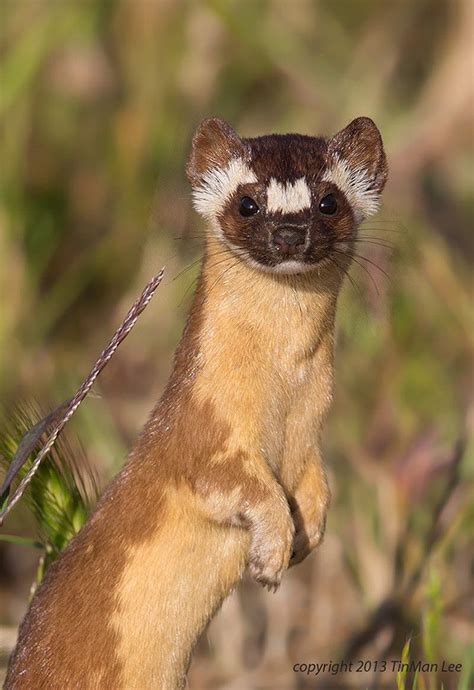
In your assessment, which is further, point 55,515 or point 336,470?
point 336,470

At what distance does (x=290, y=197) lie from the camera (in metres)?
2.42

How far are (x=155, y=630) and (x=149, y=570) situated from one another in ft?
0.39

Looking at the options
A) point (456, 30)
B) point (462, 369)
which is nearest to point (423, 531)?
point (462, 369)

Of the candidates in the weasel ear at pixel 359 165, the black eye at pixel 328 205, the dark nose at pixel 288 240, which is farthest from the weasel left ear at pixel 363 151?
the dark nose at pixel 288 240

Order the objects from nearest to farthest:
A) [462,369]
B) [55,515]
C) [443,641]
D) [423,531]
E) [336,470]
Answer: [55,515], [443,641], [423,531], [336,470], [462,369]

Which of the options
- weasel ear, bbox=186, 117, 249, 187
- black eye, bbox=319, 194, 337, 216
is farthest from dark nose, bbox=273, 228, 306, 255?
weasel ear, bbox=186, 117, 249, 187

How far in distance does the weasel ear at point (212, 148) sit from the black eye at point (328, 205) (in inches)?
7.3

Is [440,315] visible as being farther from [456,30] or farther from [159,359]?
[456,30]

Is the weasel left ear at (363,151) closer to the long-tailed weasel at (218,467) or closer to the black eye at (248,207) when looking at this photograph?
the long-tailed weasel at (218,467)

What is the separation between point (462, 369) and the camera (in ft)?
16.2

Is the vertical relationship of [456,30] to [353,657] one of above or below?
above

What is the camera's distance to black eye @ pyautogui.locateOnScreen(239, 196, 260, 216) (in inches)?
97.9

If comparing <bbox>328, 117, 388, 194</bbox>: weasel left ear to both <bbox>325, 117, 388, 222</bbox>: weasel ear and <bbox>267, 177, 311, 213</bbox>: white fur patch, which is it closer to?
<bbox>325, 117, 388, 222</bbox>: weasel ear

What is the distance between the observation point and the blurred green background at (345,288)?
3.60 metres
